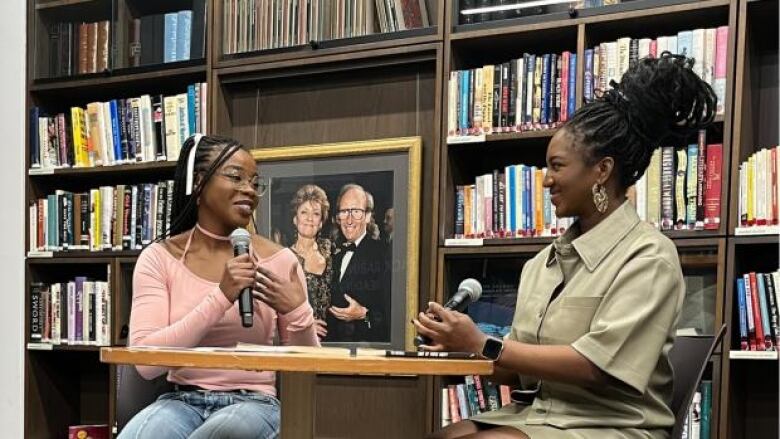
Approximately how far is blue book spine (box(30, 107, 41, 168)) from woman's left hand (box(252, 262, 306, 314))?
7.61 ft

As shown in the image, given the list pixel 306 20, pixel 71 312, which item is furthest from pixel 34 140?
pixel 306 20

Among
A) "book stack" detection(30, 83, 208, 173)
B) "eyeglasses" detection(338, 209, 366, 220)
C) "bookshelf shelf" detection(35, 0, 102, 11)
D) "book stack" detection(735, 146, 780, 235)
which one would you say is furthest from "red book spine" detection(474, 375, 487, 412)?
"bookshelf shelf" detection(35, 0, 102, 11)

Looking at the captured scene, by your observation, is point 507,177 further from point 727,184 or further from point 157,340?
point 157,340

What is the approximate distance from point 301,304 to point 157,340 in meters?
0.33

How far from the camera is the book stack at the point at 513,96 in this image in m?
2.97

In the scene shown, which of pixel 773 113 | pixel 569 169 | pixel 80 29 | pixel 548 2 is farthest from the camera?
pixel 80 29

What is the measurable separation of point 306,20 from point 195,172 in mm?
1371

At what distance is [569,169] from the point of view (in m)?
1.97

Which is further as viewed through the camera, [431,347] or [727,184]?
[727,184]

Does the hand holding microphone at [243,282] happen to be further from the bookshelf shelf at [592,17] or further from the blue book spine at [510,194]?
the bookshelf shelf at [592,17]

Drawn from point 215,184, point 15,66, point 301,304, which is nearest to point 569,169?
point 301,304

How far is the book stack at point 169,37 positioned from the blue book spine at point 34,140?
0.55 metres

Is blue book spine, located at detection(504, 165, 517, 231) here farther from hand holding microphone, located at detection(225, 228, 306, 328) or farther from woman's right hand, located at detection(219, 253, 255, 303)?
woman's right hand, located at detection(219, 253, 255, 303)

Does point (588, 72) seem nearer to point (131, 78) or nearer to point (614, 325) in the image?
point (614, 325)
